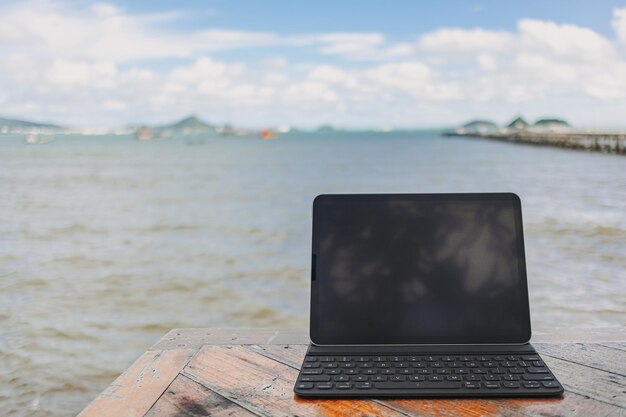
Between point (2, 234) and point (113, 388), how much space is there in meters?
13.3

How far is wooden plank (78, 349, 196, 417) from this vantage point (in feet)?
3.63

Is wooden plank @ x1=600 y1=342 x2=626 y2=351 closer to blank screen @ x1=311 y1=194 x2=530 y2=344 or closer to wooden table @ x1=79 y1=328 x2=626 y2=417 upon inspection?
wooden table @ x1=79 y1=328 x2=626 y2=417

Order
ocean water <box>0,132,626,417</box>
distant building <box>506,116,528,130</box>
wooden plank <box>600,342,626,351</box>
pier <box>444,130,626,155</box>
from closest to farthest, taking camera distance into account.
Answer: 1. wooden plank <box>600,342,626,351</box>
2. ocean water <box>0,132,626,417</box>
3. pier <box>444,130,626,155</box>
4. distant building <box>506,116,528,130</box>

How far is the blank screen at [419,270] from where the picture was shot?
1.25 meters

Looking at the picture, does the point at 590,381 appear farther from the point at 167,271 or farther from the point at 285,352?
the point at 167,271

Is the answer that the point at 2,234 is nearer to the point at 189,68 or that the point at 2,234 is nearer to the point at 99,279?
the point at 99,279

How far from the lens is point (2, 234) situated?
13.0m

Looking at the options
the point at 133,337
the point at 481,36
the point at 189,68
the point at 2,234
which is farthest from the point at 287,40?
the point at 133,337

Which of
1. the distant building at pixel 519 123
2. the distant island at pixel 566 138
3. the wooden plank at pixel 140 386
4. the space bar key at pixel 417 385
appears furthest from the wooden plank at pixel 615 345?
the distant building at pixel 519 123

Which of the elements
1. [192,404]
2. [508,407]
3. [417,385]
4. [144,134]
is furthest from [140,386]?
[144,134]

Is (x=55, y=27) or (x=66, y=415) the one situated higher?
(x=55, y=27)

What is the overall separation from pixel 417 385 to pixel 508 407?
16 centimetres

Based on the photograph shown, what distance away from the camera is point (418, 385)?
1.10 meters

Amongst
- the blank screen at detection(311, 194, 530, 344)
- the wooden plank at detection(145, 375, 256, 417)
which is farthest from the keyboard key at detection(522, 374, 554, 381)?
the wooden plank at detection(145, 375, 256, 417)
